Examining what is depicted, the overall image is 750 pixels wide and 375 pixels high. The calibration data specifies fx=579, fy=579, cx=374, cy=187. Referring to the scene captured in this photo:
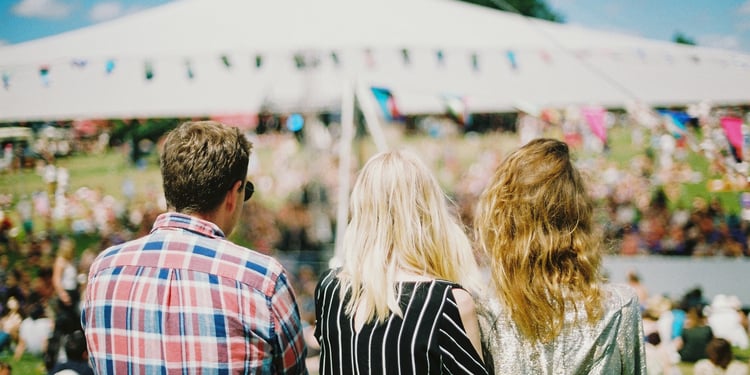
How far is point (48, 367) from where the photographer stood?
12.0ft

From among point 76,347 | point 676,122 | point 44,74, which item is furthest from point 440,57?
point 76,347

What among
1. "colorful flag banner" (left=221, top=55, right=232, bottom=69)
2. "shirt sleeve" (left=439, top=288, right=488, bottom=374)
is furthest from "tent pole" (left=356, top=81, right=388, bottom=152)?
"shirt sleeve" (left=439, top=288, right=488, bottom=374)

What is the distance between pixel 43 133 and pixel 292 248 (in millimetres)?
3300

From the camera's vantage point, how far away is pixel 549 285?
1345 millimetres

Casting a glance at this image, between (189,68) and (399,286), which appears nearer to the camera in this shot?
(399,286)

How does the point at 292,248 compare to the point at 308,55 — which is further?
the point at 292,248

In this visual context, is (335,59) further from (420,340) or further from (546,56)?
(420,340)

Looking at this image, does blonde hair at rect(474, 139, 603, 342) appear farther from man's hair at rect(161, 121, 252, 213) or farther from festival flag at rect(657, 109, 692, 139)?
festival flag at rect(657, 109, 692, 139)

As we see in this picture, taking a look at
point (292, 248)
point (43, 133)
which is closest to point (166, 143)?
point (43, 133)

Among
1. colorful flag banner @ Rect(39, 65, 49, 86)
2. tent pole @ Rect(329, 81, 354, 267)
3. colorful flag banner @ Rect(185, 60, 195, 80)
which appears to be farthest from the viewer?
colorful flag banner @ Rect(185, 60, 195, 80)

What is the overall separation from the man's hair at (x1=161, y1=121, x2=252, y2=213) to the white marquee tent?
3.43 metres

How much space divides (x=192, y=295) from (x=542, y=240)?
81 cm

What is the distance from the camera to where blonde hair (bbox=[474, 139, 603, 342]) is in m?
1.33

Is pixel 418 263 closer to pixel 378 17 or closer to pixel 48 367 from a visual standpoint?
pixel 48 367
